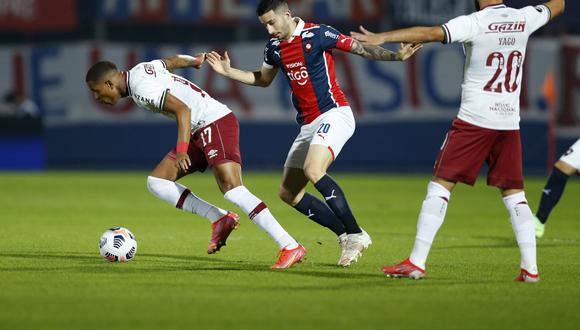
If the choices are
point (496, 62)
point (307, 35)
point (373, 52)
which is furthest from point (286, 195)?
point (496, 62)

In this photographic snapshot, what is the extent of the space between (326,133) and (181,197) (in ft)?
4.86

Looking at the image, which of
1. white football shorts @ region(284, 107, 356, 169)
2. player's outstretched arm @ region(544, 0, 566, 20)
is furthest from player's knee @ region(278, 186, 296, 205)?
player's outstretched arm @ region(544, 0, 566, 20)

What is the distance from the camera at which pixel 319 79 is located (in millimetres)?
9398

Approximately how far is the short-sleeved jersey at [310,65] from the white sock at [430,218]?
1691 millimetres

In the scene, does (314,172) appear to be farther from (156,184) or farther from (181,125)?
(156,184)

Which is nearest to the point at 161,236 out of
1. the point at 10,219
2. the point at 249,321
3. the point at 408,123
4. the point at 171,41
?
the point at 10,219

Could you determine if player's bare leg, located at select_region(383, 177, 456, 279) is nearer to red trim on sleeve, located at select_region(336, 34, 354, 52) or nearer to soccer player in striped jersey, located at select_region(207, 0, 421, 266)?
soccer player in striped jersey, located at select_region(207, 0, 421, 266)

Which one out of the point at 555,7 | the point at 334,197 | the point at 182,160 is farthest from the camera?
the point at 334,197

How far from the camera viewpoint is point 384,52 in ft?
29.3

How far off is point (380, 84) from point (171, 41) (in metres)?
5.37

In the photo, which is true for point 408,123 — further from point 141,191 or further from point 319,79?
point 319,79

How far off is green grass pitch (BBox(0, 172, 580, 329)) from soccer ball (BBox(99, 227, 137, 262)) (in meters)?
0.16

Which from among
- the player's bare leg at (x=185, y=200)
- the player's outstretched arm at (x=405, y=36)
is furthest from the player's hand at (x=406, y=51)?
the player's bare leg at (x=185, y=200)

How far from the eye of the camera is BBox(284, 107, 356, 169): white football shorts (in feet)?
29.6
